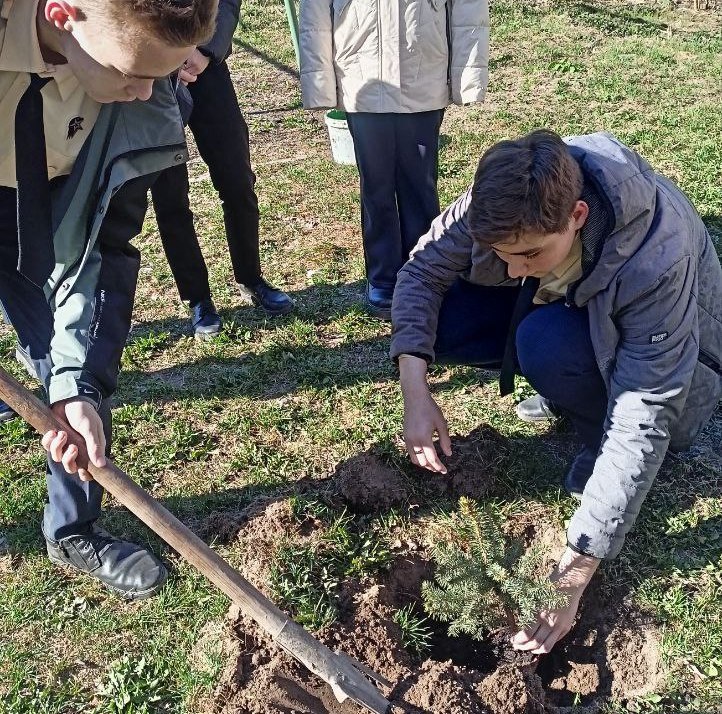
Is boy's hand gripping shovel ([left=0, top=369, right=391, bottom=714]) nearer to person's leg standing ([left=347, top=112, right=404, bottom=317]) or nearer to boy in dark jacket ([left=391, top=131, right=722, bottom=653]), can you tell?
boy in dark jacket ([left=391, top=131, right=722, bottom=653])

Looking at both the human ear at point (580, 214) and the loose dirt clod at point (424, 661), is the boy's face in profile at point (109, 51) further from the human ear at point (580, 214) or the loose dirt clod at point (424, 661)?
the loose dirt clod at point (424, 661)

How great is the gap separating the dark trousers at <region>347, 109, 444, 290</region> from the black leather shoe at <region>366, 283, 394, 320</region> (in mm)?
30

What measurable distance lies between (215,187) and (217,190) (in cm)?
7

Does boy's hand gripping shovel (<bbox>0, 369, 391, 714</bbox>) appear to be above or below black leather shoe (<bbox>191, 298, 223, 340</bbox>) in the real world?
above

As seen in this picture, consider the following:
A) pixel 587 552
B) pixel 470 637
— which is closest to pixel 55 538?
pixel 470 637

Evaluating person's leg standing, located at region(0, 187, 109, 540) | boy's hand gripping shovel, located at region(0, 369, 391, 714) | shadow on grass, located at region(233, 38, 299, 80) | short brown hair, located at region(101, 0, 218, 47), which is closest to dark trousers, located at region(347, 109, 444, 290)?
person's leg standing, located at region(0, 187, 109, 540)

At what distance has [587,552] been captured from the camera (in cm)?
229

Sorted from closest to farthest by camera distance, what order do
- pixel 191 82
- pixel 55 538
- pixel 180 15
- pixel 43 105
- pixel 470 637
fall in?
pixel 180 15 → pixel 43 105 → pixel 470 637 → pixel 55 538 → pixel 191 82

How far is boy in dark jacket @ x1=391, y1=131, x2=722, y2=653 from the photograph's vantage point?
2176 millimetres

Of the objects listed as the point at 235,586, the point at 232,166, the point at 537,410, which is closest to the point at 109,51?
the point at 235,586

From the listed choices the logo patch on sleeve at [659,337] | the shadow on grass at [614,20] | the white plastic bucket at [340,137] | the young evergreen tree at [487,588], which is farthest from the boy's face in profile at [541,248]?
the shadow on grass at [614,20]

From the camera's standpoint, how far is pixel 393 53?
3746mm

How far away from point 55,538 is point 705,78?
635 centimetres

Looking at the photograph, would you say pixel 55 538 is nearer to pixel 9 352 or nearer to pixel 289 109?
pixel 9 352
